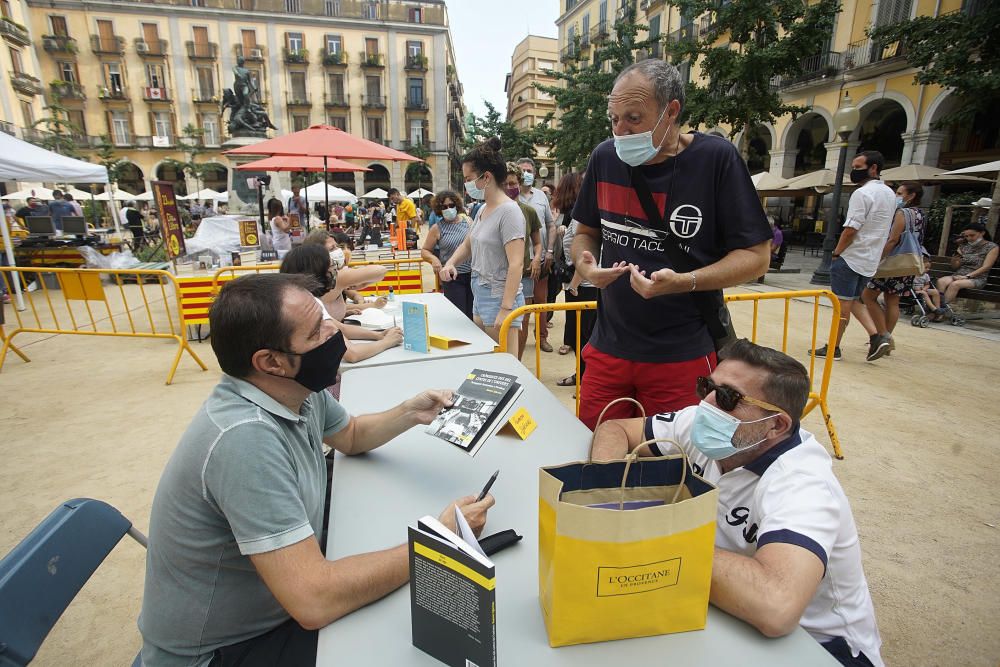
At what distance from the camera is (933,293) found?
284 inches

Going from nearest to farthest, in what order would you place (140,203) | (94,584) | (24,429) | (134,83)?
(94,584), (24,429), (140,203), (134,83)

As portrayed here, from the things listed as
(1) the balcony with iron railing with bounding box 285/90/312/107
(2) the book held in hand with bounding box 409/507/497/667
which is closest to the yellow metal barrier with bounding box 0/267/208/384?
(2) the book held in hand with bounding box 409/507/497/667

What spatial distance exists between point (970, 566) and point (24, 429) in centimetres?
626

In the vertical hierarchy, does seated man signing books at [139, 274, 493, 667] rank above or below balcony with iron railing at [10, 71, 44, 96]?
below

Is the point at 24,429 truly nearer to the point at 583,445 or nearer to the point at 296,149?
the point at 296,149

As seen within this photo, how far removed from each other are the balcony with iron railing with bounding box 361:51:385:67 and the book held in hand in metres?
45.0

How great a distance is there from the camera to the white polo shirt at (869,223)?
15.4ft

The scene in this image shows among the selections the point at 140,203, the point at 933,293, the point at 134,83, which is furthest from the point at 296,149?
the point at 134,83

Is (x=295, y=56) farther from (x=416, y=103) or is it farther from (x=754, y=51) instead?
(x=754, y=51)

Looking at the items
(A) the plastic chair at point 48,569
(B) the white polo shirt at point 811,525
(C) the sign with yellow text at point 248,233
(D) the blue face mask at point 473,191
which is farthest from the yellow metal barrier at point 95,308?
(B) the white polo shirt at point 811,525

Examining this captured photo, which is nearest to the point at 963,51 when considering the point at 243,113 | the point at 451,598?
the point at 451,598

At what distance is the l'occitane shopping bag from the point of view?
0.83 meters

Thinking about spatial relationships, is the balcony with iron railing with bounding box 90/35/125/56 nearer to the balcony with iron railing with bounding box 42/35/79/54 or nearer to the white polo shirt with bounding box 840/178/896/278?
the balcony with iron railing with bounding box 42/35/79/54

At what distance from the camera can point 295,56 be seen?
38.2m
